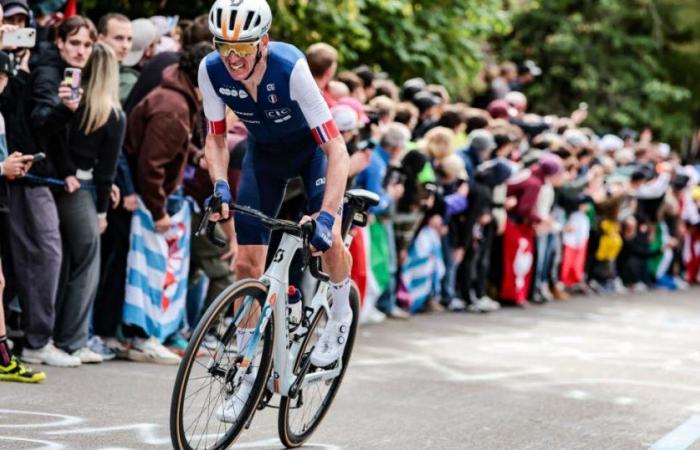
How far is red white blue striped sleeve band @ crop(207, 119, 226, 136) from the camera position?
23.1 ft

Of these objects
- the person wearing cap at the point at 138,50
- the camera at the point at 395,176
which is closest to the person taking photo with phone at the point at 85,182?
the person wearing cap at the point at 138,50

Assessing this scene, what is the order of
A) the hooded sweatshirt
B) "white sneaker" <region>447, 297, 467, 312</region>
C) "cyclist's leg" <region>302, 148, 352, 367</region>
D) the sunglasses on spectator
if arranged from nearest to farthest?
the sunglasses on spectator → "cyclist's leg" <region>302, 148, 352, 367</region> → the hooded sweatshirt → "white sneaker" <region>447, 297, 467, 312</region>

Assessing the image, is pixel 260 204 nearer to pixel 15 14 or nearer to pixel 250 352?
pixel 250 352

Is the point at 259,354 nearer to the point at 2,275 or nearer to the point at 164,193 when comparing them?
the point at 2,275

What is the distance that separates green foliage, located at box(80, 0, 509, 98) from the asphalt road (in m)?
3.47

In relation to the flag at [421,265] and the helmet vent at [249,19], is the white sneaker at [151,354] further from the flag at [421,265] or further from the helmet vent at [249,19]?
the flag at [421,265]

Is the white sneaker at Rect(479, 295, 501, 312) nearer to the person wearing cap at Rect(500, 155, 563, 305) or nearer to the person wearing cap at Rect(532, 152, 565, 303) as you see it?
the person wearing cap at Rect(500, 155, 563, 305)

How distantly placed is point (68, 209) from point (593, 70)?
2006 centimetres

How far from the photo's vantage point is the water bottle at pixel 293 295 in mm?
6954

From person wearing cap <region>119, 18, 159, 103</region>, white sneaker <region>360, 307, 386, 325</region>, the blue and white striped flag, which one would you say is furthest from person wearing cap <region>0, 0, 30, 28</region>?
white sneaker <region>360, 307, 386, 325</region>

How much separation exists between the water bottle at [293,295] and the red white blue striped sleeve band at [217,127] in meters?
0.83

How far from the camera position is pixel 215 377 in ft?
20.9

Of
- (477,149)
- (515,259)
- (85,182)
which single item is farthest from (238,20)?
(515,259)

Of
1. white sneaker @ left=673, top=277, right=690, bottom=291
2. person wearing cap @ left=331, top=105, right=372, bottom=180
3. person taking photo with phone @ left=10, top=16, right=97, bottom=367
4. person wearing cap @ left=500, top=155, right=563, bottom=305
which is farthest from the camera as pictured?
white sneaker @ left=673, top=277, right=690, bottom=291
